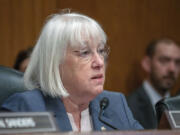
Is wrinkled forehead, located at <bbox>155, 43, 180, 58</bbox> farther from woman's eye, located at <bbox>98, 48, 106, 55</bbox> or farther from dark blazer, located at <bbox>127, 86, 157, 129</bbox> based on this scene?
woman's eye, located at <bbox>98, 48, 106, 55</bbox>

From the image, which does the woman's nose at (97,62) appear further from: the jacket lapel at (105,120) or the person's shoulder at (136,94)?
the person's shoulder at (136,94)

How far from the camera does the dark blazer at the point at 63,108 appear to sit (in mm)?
1946

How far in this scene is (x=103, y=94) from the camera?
2.27m

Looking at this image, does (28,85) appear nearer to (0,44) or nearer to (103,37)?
(103,37)

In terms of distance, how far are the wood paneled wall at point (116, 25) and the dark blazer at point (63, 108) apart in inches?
59.4

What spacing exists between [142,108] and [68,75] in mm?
1767

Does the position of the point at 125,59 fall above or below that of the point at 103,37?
below

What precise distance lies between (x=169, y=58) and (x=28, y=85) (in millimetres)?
2323

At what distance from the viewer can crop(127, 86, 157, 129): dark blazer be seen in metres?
3.61

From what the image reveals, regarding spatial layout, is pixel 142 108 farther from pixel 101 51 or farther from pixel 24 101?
pixel 24 101

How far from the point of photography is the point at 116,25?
159 inches

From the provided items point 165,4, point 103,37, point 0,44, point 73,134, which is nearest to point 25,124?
point 73,134

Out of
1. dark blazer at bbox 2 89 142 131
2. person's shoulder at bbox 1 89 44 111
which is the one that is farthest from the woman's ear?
person's shoulder at bbox 1 89 44 111

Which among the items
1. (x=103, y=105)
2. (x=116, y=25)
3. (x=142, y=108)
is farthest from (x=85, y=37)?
(x=116, y=25)
